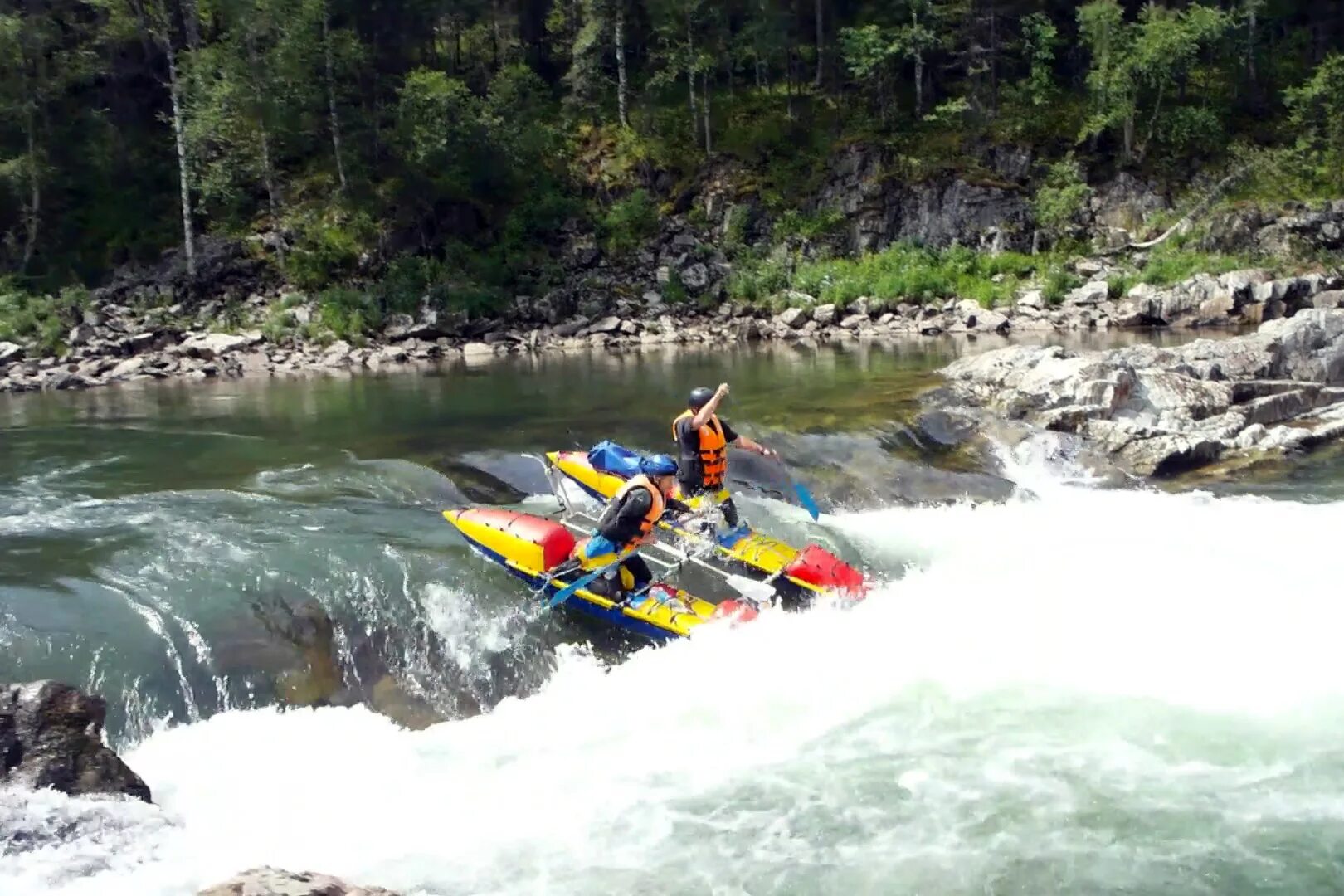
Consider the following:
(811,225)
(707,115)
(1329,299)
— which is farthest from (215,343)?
(1329,299)

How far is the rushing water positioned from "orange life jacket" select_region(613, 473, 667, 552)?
91 cm

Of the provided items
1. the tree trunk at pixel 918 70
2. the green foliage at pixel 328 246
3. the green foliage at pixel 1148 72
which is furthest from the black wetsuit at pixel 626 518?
the tree trunk at pixel 918 70

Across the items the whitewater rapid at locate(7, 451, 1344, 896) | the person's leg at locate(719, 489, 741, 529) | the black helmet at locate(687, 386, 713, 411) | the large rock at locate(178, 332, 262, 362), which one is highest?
the large rock at locate(178, 332, 262, 362)

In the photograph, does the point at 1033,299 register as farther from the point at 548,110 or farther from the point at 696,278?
the point at 548,110

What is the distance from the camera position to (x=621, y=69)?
3434 cm

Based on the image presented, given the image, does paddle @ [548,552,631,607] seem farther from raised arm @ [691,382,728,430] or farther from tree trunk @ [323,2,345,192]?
tree trunk @ [323,2,345,192]

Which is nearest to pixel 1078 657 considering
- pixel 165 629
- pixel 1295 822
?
pixel 1295 822

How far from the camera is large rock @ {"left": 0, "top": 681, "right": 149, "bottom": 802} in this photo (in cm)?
596

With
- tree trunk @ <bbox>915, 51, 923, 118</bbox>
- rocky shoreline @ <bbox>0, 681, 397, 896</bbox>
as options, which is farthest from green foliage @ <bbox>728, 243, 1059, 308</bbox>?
rocky shoreline @ <bbox>0, 681, 397, 896</bbox>

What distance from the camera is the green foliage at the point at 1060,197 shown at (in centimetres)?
3044

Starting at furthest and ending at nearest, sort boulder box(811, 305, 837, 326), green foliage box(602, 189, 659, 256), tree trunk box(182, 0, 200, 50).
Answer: green foliage box(602, 189, 659, 256), tree trunk box(182, 0, 200, 50), boulder box(811, 305, 837, 326)

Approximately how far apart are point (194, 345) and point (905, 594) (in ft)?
66.7

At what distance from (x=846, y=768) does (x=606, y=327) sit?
22067mm

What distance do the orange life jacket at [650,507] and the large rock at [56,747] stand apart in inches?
153
